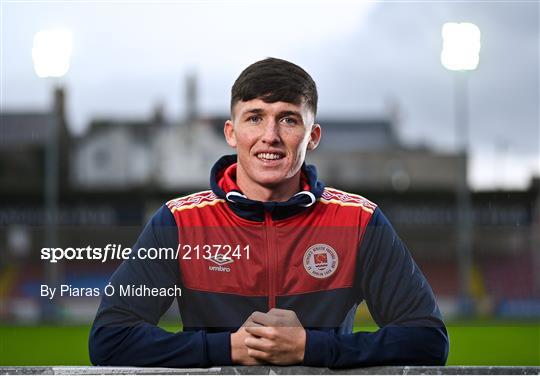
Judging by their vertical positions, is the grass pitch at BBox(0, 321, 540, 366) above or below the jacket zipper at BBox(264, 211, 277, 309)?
below

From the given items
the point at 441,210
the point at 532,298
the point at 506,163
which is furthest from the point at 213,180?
the point at 532,298

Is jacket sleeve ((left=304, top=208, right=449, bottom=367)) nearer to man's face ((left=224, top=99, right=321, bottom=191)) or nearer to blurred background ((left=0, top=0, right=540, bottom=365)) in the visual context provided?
blurred background ((left=0, top=0, right=540, bottom=365))

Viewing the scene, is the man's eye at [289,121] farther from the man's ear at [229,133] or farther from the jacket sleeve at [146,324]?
the jacket sleeve at [146,324]

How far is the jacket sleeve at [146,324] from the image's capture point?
2.44 m

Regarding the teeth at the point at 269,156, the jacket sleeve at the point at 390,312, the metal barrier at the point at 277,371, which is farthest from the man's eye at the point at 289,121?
the metal barrier at the point at 277,371

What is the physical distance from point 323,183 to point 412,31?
1.71 ft

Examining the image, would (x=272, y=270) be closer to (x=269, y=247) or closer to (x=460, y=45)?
(x=269, y=247)

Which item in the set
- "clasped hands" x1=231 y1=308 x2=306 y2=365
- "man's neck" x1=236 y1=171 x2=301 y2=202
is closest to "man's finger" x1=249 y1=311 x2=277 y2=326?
"clasped hands" x1=231 y1=308 x2=306 y2=365

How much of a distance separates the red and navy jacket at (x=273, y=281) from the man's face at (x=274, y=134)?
0.07m

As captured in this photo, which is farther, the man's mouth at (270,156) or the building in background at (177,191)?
the man's mouth at (270,156)

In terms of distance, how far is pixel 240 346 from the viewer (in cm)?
242

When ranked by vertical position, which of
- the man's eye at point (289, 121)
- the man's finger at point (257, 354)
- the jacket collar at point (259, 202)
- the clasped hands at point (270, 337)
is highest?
the man's eye at point (289, 121)

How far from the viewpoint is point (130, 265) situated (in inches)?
98.5

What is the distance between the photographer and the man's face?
2.43m
